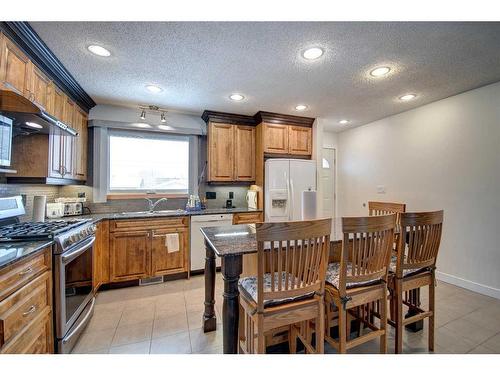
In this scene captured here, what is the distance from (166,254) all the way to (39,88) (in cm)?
216

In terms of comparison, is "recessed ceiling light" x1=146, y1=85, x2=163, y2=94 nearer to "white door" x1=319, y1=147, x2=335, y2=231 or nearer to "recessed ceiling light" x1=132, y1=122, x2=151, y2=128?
"recessed ceiling light" x1=132, y1=122, x2=151, y2=128

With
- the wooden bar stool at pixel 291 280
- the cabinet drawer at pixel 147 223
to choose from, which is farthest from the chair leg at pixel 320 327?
the cabinet drawer at pixel 147 223

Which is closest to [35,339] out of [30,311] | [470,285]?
[30,311]

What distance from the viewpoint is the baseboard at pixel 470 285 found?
2.47 m

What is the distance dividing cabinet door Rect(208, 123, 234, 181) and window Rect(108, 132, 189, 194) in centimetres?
50

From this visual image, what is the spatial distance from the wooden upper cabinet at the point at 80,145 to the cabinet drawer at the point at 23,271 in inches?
63.0

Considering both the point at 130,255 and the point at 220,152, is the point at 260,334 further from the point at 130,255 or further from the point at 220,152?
the point at 220,152

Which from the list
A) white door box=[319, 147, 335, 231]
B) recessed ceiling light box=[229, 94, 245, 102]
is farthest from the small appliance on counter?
white door box=[319, 147, 335, 231]

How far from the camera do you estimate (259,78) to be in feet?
7.70

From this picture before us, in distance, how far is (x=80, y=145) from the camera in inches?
111

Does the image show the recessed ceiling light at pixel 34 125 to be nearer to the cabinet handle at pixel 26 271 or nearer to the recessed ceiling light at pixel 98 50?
the recessed ceiling light at pixel 98 50
